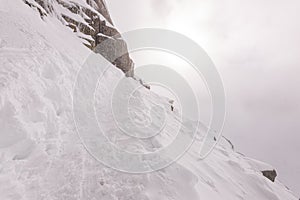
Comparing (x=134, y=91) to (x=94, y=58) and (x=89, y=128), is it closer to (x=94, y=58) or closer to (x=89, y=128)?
(x=94, y=58)

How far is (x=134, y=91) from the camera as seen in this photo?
14.5m

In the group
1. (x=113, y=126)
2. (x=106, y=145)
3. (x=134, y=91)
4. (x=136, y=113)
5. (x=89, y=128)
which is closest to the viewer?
(x=106, y=145)

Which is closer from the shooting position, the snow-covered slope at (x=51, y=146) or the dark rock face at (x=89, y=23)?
the snow-covered slope at (x=51, y=146)

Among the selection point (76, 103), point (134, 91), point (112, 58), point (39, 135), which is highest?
point (112, 58)

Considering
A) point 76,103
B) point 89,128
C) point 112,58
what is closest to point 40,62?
point 76,103

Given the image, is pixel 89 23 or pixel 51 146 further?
pixel 89 23

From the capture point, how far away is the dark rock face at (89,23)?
18.8m

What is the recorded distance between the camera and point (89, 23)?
897 inches

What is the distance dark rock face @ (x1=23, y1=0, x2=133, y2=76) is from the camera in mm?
18834

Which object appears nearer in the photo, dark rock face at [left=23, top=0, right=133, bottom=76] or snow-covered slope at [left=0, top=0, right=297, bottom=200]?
snow-covered slope at [left=0, top=0, right=297, bottom=200]

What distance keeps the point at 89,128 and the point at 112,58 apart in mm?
16892

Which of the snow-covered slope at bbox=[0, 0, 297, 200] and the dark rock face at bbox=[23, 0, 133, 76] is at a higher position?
the dark rock face at bbox=[23, 0, 133, 76]

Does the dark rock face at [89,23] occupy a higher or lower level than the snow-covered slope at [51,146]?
higher

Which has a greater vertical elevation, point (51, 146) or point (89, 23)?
point (89, 23)
